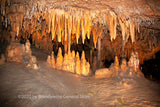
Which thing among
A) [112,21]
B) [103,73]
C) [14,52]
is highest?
[112,21]

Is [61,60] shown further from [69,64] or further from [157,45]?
[157,45]

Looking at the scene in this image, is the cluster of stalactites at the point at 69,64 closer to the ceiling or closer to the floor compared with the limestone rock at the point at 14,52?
closer to the floor

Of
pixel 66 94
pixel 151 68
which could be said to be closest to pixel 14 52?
pixel 66 94

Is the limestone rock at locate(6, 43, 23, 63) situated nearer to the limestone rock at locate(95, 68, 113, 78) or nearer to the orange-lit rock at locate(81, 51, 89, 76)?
the orange-lit rock at locate(81, 51, 89, 76)

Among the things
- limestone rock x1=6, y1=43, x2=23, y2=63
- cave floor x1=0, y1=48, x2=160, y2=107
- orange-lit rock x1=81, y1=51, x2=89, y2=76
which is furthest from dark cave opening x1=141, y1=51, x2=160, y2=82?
limestone rock x1=6, y1=43, x2=23, y2=63

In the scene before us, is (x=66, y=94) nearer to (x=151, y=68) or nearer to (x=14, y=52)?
(x=14, y=52)

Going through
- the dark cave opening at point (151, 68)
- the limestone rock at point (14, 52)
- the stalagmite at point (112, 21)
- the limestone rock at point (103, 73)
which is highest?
the stalagmite at point (112, 21)

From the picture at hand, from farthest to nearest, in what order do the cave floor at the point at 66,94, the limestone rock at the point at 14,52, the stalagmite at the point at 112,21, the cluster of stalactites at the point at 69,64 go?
1. the cluster of stalactites at the point at 69,64
2. the stalagmite at the point at 112,21
3. the limestone rock at the point at 14,52
4. the cave floor at the point at 66,94

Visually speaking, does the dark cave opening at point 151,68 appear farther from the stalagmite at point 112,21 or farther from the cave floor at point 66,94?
the stalagmite at point 112,21

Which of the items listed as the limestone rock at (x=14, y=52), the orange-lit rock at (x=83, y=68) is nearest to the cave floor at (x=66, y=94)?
the limestone rock at (x=14, y=52)

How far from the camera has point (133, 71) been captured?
7.97 m

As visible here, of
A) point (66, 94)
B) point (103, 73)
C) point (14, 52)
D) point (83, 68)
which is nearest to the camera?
point (66, 94)

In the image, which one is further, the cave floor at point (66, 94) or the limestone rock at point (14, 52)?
the limestone rock at point (14, 52)

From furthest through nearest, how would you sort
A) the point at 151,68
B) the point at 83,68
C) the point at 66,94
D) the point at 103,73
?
the point at 151,68 < the point at 83,68 < the point at 103,73 < the point at 66,94
